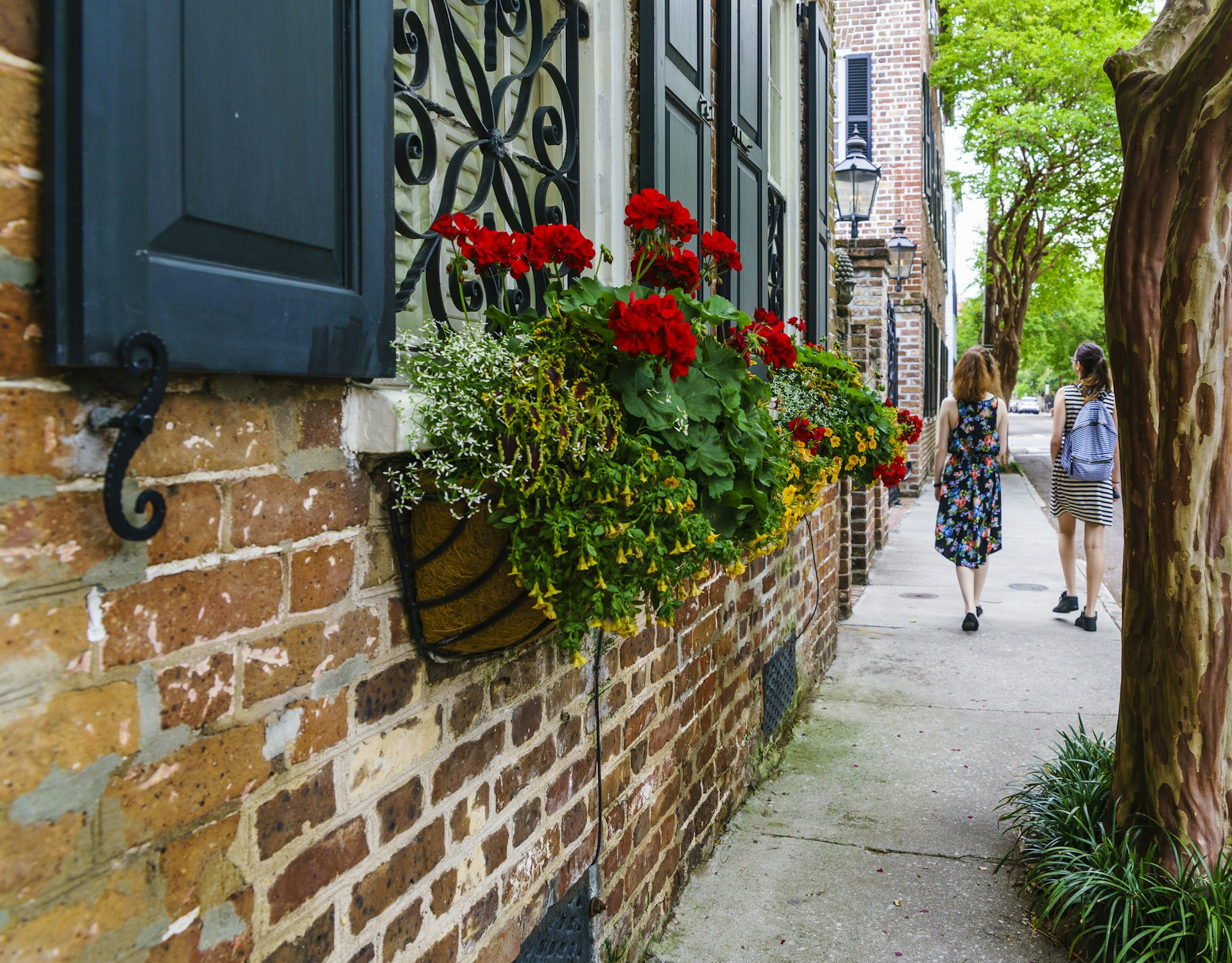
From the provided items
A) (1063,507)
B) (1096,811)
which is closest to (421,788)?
(1096,811)

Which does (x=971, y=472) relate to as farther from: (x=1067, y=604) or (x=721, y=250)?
(x=721, y=250)

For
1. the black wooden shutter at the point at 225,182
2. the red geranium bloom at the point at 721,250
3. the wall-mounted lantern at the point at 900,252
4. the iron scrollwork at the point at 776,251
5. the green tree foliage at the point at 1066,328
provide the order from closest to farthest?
the black wooden shutter at the point at 225,182 → the red geranium bloom at the point at 721,250 → the iron scrollwork at the point at 776,251 → the wall-mounted lantern at the point at 900,252 → the green tree foliage at the point at 1066,328

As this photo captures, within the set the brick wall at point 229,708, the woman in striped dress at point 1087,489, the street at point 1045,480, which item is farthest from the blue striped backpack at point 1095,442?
the brick wall at point 229,708

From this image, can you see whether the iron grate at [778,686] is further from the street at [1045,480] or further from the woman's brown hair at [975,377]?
the woman's brown hair at [975,377]

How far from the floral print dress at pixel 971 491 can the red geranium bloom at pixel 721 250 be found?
4.95m

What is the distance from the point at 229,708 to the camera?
1.35 metres

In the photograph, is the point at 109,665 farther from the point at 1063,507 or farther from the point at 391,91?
the point at 1063,507

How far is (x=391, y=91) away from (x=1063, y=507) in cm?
644

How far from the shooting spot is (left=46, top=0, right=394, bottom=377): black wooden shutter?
106 cm

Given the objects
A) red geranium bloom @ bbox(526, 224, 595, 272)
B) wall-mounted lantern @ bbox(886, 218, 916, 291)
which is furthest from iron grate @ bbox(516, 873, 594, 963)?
wall-mounted lantern @ bbox(886, 218, 916, 291)

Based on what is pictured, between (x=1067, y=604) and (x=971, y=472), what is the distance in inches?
53.1

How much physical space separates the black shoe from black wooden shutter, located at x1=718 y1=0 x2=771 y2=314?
13.4ft

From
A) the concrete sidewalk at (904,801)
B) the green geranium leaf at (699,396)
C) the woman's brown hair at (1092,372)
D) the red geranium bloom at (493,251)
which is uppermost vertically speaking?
the woman's brown hair at (1092,372)

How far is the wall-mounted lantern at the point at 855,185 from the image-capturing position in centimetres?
989
